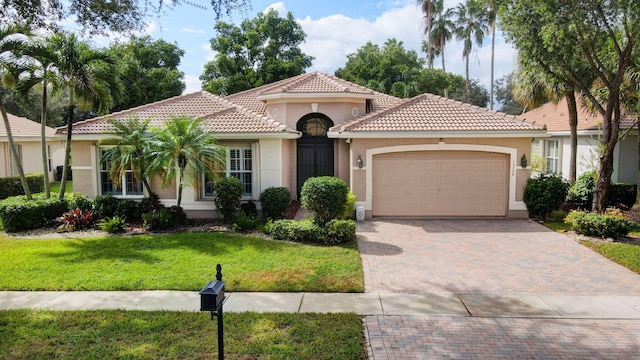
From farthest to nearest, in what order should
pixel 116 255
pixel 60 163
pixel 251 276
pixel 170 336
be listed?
1. pixel 60 163
2. pixel 116 255
3. pixel 251 276
4. pixel 170 336

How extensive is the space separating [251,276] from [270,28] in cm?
A: 3022

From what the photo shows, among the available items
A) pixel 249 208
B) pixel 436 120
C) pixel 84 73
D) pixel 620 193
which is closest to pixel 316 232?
pixel 249 208

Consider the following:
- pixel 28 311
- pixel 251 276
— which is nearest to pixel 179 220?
pixel 251 276

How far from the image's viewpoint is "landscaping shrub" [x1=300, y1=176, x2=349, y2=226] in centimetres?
1213

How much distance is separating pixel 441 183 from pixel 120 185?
11.0 metres

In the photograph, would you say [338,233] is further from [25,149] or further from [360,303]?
[25,149]

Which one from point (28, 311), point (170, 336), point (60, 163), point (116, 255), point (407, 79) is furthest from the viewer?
point (407, 79)

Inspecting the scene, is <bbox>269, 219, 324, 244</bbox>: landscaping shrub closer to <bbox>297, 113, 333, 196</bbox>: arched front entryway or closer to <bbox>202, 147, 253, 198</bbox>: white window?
<bbox>202, 147, 253, 198</bbox>: white window

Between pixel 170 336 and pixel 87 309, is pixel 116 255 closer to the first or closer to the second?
pixel 87 309

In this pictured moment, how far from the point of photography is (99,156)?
51.5 feet

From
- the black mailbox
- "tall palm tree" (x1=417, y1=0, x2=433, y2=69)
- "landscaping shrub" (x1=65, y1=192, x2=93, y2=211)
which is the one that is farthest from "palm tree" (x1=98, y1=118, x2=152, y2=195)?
"tall palm tree" (x1=417, y1=0, x2=433, y2=69)

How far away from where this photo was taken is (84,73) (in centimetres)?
1405

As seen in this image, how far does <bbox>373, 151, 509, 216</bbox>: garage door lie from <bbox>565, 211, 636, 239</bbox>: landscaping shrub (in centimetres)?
272

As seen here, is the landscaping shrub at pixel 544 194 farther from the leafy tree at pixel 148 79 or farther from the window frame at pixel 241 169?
the leafy tree at pixel 148 79
